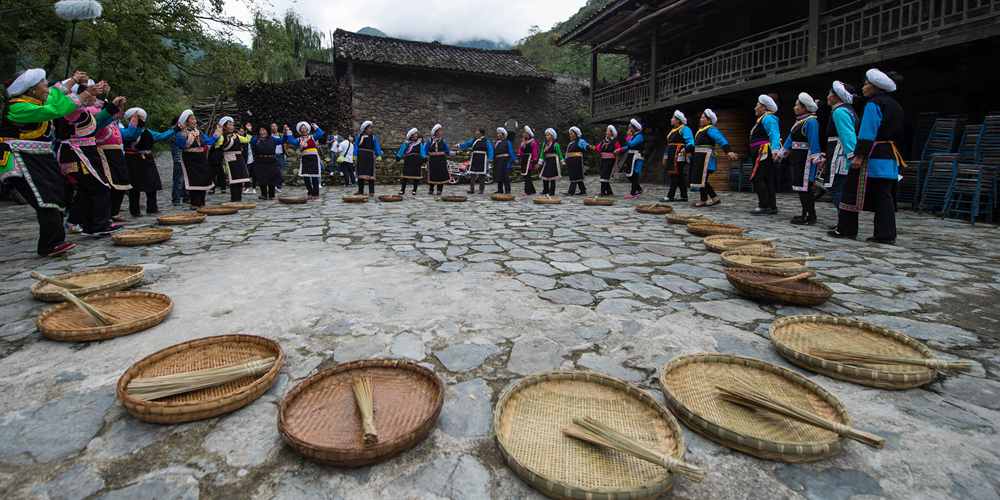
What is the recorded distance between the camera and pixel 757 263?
3615mm

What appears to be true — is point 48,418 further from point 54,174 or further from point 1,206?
point 1,206

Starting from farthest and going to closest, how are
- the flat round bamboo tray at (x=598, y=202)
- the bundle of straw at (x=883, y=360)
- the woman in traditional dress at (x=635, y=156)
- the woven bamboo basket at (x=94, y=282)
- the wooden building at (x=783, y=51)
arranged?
the woman in traditional dress at (x=635, y=156), the flat round bamboo tray at (x=598, y=202), the wooden building at (x=783, y=51), the woven bamboo basket at (x=94, y=282), the bundle of straw at (x=883, y=360)

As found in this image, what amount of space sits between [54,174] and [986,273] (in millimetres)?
8144

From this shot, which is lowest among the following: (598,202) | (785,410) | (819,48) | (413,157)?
(785,410)

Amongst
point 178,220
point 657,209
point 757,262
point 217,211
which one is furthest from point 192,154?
point 757,262

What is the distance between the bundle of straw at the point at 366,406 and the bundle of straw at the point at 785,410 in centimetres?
127

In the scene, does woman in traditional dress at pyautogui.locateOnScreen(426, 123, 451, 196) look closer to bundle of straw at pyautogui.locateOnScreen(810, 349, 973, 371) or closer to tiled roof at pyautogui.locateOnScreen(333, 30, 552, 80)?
bundle of straw at pyautogui.locateOnScreen(810, 349, 973, 371)

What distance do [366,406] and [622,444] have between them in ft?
2.85

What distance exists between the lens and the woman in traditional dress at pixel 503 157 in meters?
11.7

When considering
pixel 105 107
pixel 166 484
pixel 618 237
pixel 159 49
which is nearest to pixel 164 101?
pixel 159 49

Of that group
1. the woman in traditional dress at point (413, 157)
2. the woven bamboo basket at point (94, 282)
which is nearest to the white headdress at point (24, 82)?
the woven bamboo basket at point (94, 282)

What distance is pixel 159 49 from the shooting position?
10852 millimetres

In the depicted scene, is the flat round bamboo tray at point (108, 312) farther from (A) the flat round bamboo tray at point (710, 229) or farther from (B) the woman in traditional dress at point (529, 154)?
(B) the woman in traditional dress at point (529, 154)

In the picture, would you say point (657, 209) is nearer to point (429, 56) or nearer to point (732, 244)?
point (732, 244)
